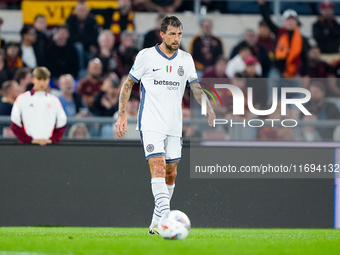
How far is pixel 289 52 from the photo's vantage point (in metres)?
13.5

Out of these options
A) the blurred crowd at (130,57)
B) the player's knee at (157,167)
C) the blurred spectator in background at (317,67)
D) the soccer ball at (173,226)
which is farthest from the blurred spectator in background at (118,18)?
the soccer ball at (173,226)

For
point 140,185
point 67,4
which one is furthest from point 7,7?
→ point 140,185

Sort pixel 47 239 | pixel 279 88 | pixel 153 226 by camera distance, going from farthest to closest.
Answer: pixel 279 88, pixel 153 226, pixel 47 239

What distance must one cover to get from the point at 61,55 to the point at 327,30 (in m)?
6.00

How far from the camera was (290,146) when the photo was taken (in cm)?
965

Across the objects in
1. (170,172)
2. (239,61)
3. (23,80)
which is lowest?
(170,172)

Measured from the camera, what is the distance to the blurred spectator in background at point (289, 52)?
44.0ft

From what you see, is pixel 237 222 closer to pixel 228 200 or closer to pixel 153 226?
pixel 228 200

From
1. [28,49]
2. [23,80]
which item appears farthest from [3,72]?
[23,80]

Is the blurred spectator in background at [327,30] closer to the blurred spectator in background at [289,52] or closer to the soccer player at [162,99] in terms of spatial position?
the blurred spectator in background at [289,52]

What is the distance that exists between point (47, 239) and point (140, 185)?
109 inches

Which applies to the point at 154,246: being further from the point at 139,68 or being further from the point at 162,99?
the point at 139,68

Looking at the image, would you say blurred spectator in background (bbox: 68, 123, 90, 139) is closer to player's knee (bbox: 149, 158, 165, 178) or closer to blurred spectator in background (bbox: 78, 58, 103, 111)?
blurred spectator in background (bbox: 78, 58, 103, 111)

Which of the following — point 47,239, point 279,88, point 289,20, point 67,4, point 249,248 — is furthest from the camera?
point 67,4
